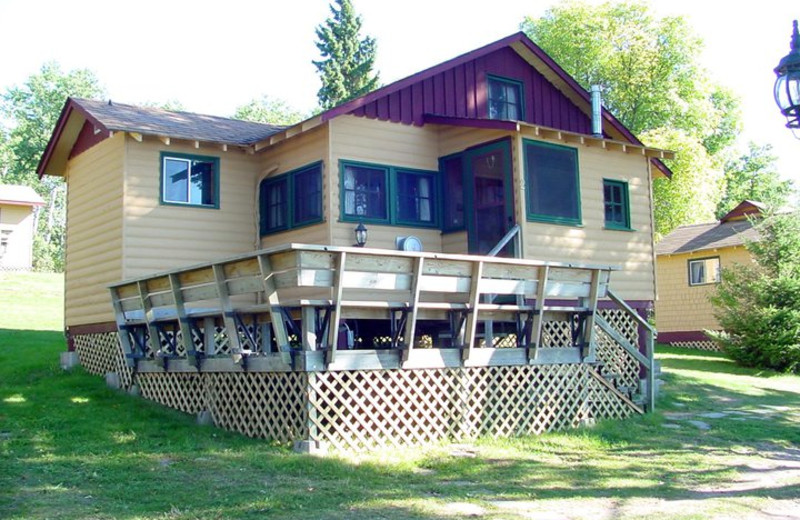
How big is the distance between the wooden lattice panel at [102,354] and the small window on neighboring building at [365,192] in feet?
14.9

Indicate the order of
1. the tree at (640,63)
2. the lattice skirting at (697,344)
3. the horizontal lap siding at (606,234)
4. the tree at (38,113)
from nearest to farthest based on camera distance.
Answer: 1. the horizontal lap siding at (606,234)
2. the lattice skirting at (697,344)
3. the tree at (640,63)
4. the tree at (38,113)

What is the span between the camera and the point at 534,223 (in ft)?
47.4

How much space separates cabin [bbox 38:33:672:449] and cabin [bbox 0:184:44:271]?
30586mm

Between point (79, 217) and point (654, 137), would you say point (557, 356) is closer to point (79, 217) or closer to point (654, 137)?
point (79, 217)

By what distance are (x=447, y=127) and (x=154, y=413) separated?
715 centimetres

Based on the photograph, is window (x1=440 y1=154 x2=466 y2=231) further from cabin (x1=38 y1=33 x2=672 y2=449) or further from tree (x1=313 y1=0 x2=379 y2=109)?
tree (x1=313 y1=0 x2=379 y2=109)

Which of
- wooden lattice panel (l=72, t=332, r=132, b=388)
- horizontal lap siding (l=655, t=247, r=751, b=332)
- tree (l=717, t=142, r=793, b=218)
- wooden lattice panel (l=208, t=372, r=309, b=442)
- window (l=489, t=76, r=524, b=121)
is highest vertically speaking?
tree (l=717, t=142, r=793, b=218)

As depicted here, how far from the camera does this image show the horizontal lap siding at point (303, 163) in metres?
14.2

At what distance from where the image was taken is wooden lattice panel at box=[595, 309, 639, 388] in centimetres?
1544

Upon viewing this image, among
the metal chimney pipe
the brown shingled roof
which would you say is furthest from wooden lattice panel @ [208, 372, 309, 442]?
the metal chimney pipe

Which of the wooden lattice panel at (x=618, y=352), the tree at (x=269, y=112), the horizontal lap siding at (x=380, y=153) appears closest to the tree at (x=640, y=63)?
the wooden lattice panel at (x=618, y=352)

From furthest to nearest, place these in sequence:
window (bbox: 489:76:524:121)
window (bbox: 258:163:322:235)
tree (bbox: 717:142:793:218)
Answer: tree (bbox: 717:142:793:218) → window (bbox: 489:76:524:121) → window (bbox: 258:163:322:235)

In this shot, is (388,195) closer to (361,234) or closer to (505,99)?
(361,234)

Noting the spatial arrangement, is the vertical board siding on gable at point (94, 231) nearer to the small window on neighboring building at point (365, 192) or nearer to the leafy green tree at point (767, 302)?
the small window on neighboring building at point (365, 192)
